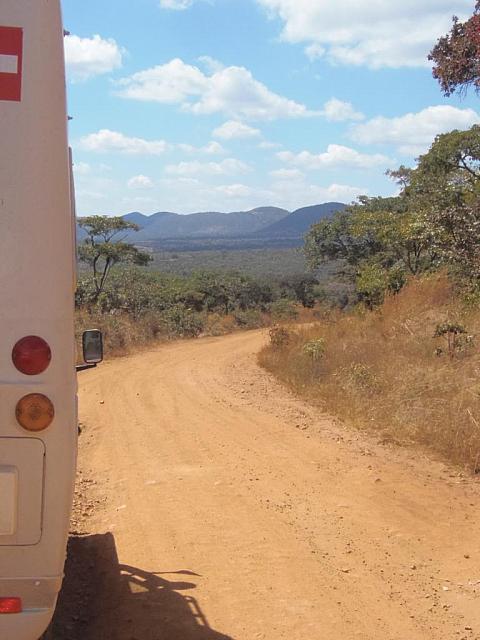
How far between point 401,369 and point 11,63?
8418mm

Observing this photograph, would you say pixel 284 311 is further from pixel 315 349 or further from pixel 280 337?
pixel 315 349

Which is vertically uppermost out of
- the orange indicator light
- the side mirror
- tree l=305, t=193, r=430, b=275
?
tree l=305, t=193, r=430, b=275

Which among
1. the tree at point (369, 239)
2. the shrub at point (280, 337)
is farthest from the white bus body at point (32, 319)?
the tree at point (369, 239)

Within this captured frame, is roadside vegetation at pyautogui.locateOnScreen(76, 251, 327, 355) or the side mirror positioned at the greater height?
the side mirror

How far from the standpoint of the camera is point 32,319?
111 inches

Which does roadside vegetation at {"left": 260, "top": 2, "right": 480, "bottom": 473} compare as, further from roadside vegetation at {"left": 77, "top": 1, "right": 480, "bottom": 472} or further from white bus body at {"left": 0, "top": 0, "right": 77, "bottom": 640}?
white bus body at {"left": 0, "top": 0, "right": 77, "bottom": 640}

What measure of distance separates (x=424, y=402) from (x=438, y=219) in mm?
3088

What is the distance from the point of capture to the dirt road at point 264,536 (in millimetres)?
4184

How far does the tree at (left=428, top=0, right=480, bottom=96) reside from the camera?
35.1ft

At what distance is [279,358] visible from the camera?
14562 millimetres

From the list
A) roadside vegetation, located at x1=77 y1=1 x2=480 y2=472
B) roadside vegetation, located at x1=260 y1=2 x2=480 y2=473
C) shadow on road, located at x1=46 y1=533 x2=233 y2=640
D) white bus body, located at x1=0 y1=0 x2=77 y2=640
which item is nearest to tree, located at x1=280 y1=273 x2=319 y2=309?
roadside vegetation, located at x1=77 y1=1 x2=480 y2=472

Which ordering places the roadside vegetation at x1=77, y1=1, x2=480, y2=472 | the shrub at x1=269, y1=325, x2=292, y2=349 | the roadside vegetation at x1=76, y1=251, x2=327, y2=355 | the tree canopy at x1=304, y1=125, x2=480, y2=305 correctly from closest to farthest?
the roadside vegetation at x1=77, y1=1, x2=480, y2=472 < the tree canopy at x1=304, y1=125, x2=480, y2=305 < the shrub at x1=269, y1=325, x2=292, y2=349 < the roadside vegetation at x1=76, y1=251, x2=327, y2=355

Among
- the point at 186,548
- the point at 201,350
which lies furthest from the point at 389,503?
the point at 201,350

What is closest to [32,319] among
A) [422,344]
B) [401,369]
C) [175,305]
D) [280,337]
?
[401,369]
